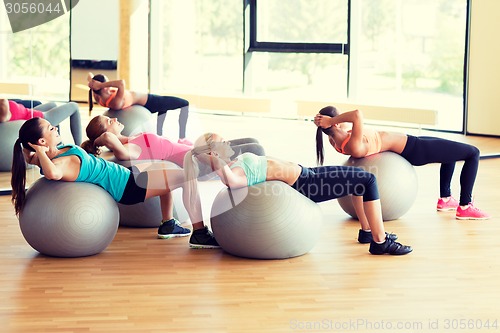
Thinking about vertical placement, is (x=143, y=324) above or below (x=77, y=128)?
below

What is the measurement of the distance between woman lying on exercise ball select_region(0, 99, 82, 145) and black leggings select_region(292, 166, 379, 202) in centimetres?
258

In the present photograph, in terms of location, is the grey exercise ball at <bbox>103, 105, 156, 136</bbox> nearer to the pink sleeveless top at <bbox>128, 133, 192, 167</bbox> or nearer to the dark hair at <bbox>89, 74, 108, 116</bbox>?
the dark hair at <bbox>89, 74, 108, 116</bbox>

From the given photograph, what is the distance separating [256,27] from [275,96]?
98 centimetres

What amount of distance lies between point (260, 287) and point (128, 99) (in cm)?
339

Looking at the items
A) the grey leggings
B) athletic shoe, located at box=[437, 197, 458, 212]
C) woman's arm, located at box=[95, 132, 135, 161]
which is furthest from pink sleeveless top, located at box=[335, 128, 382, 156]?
the grey leggings

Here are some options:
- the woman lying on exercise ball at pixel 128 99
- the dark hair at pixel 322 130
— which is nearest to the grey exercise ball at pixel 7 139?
the woman lying on exercise ball at pixel 128 99

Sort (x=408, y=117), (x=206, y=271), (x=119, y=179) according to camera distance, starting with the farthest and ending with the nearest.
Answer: (x=408, y=117)
(x=119, y=179)
(x=206, y=271)

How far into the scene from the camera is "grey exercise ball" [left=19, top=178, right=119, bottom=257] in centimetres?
404

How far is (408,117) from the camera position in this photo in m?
8.12

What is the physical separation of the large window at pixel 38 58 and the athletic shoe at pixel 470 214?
2.99m

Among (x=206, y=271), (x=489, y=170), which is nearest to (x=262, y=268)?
(x=206, y=271)

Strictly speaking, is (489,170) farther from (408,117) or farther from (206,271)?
(206,271)

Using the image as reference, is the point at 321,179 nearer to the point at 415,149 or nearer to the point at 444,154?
the point at 415,149

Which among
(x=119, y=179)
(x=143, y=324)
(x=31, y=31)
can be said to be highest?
(x=31, y=31)
